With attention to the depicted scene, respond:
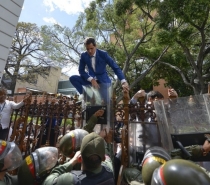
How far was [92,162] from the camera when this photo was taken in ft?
5.08

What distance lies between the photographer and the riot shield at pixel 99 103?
2.91 m

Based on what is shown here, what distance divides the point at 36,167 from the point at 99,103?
5.03ft

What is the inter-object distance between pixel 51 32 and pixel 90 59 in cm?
1280

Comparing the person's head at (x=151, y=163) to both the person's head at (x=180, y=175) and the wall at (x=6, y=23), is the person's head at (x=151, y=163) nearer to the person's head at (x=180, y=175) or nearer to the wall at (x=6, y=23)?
the person's head at (x=180, y=175)

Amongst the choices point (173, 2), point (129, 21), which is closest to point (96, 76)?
point (173, 2)

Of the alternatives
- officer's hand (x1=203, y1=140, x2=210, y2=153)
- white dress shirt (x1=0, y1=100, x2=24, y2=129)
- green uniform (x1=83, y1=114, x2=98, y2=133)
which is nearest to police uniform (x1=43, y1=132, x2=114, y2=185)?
green uniform (x1=83, y1=114, x2=98, y2=133)

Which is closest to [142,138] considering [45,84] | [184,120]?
[184,120]

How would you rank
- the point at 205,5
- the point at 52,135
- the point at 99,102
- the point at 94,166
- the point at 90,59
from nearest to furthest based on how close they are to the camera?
the point at 94,166 → the point at 99,102 → the point at 90,59 → the point at 52,135 → the point at 205,5

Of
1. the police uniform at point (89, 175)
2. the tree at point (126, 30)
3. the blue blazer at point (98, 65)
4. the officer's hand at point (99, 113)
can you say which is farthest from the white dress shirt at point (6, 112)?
the tree at point (126, 30)

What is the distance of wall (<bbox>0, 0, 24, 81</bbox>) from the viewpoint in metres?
3.46

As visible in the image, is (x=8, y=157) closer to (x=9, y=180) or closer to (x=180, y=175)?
(x=9, y=180)

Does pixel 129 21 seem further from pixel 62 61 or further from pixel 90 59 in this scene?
pixel 90 59

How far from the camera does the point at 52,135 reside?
4.68m

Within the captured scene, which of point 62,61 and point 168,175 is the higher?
point 62,61
